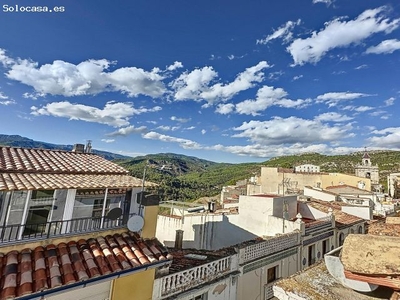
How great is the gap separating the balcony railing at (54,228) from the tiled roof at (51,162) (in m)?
1.96

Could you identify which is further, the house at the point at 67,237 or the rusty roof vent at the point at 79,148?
the rusty roof vent at the point at 79,148

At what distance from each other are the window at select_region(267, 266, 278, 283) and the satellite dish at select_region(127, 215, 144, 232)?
8180 millimetres

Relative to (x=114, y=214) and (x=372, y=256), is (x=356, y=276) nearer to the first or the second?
(x=372, y=256)

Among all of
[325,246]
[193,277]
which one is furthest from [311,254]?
[193,277]

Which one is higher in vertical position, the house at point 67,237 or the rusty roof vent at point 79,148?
the rusty roof vent at point 79,148

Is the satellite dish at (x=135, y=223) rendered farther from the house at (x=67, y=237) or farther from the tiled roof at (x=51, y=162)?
the tiled roof at (x=51, y=162)

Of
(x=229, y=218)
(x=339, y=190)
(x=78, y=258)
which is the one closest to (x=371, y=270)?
(x=78, y=258)

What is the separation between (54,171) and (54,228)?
2171mm

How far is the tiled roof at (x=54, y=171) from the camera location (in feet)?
22.9

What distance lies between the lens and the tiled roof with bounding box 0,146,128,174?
817cm

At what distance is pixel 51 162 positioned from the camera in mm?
9477

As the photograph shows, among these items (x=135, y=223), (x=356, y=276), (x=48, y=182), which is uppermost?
(x=48, y=182)

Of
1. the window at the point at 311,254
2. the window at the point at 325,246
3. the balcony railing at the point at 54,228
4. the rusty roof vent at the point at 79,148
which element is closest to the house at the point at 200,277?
the balcony railing at the point at 54,228

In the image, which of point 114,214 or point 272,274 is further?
point 272,274
